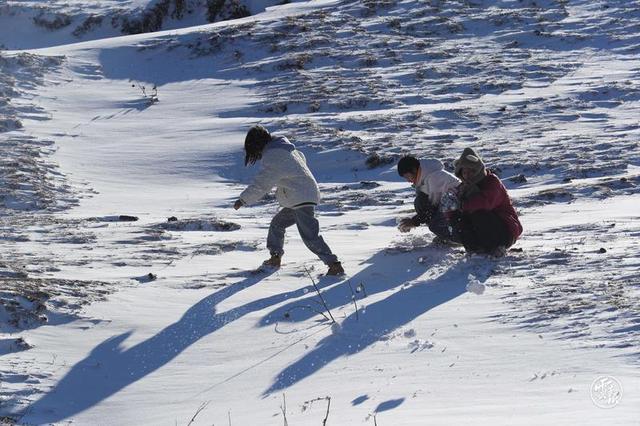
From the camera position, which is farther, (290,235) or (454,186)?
(290,235)

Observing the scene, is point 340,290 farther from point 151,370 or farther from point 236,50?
point 236,50

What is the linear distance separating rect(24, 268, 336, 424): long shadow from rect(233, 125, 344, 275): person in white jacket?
0.78 m

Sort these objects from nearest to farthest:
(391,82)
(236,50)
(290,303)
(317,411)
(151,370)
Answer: (317,411), (151,370), (290,303), (391,82), (236,50)

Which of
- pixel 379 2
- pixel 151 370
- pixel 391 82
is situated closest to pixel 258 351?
pixel 151 370

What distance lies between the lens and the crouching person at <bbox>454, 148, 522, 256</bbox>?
8.60m

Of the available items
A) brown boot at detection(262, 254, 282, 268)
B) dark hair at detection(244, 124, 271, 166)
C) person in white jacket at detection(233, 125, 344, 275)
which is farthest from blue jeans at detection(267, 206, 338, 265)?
dark hair at detection(244, 124, 271, 166)

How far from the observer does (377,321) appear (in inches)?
283

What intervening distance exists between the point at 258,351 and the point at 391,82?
46.0 feet

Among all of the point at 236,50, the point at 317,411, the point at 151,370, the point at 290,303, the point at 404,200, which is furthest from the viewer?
the point at 236,50

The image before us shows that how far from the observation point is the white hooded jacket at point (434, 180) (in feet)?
29.6

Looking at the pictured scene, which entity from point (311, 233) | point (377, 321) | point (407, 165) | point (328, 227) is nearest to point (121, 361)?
point (377, 321)

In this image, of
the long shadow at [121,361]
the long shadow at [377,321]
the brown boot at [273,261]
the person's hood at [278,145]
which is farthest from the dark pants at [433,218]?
the long shadow at [121,361]

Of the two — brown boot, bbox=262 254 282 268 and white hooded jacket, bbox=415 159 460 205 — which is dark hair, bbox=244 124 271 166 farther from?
white hooded jacket, bbox=415 159 460 205

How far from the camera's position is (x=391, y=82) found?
65.9 feet
